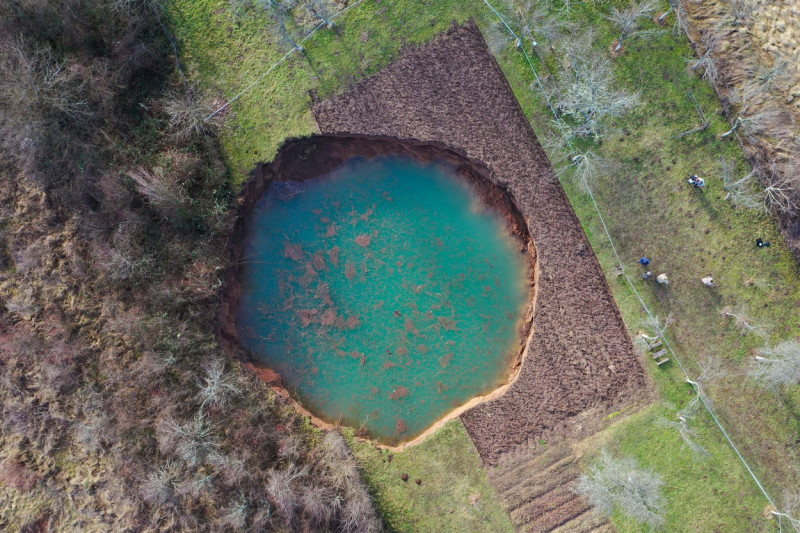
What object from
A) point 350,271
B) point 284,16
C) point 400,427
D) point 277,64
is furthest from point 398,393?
point 284,16

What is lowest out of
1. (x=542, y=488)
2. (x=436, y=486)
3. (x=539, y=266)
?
(x=542, y=488)

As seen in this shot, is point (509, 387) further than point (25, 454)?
Yes

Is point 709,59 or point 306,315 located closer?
point 709,59

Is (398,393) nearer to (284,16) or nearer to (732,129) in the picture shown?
(284,16)

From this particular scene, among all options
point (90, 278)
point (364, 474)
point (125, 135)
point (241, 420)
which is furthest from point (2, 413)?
point (364, 474)

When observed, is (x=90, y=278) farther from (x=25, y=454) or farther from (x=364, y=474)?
(x=364, y=474)

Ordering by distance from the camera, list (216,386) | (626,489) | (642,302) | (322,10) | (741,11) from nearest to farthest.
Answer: (216,386)
(626,489)
(741,11)
(642,302)
(322,10)

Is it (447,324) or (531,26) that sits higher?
(531,26)
